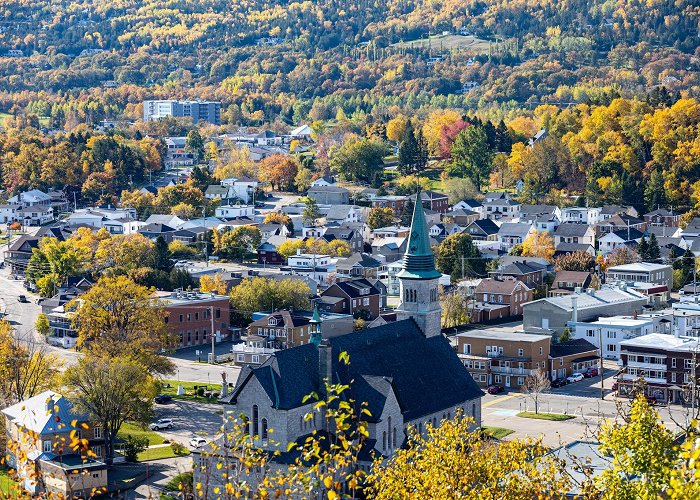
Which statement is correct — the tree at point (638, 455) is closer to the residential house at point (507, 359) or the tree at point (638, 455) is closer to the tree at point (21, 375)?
the tree at point (21, 375)

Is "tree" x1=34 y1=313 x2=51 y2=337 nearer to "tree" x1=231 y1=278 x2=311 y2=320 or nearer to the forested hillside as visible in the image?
"tree" x1=231 y1=278 x2=311 y2=320

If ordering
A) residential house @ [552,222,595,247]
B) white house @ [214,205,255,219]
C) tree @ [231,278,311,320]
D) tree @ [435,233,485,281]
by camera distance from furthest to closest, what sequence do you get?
white house @ [214,205,255,219] < residential house @ [552,222,595,247] < tree @ [435,233,485,281] < tree @ [231,278,311,320]

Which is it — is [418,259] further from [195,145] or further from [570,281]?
[195,145]

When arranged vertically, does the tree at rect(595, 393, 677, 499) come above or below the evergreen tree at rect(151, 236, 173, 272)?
above

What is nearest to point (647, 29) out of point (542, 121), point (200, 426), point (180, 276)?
point (542, 121)

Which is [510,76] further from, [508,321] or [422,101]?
[508,321]

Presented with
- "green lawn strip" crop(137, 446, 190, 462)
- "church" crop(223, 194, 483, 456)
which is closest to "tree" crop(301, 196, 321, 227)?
"church" crop(223, 194, 483, 456)
